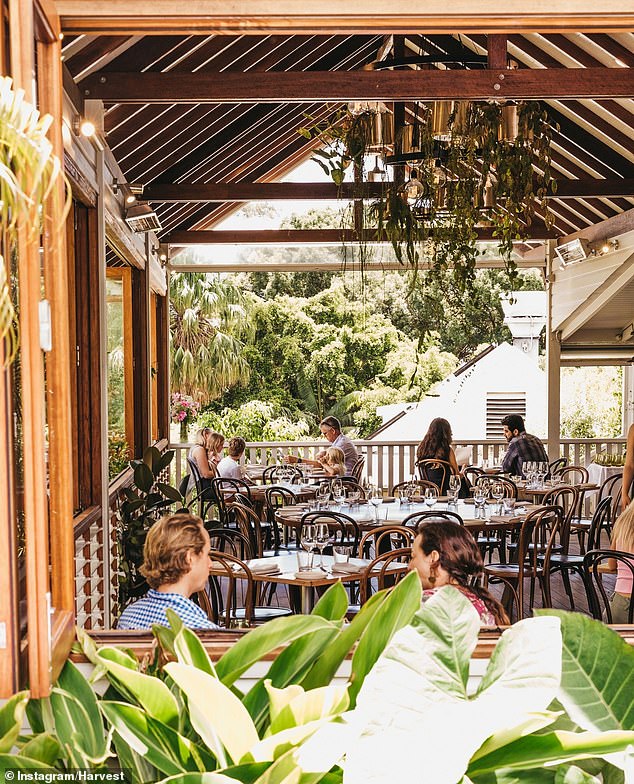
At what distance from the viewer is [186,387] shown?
1873cm

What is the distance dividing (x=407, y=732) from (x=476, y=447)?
424 inches

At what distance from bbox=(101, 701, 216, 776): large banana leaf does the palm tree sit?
1664 centimetres

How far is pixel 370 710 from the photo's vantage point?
5.27 ft

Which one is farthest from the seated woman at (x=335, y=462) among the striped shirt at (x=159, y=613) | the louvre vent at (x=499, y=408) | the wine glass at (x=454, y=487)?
the louvre vent at (x=499, y=408)

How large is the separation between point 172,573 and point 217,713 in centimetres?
179

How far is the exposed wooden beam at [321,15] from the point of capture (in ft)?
7.29

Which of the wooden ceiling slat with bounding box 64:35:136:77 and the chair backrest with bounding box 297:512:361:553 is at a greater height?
the wooden ceiling slat with bounding box 64:35:136:77

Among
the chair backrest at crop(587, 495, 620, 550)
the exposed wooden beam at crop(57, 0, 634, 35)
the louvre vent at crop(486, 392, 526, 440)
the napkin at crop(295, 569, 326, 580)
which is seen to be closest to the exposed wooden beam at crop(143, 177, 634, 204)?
the chair backrest at crop(587, 495, 620, 550)

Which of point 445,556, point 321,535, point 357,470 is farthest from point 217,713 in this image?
point 357,470

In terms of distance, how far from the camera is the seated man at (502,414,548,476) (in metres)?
8.72

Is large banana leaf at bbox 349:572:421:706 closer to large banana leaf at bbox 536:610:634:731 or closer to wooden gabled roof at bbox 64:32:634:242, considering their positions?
large banana leaf at bbox 536:610:634:731

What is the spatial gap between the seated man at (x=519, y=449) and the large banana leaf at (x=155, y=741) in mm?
7154

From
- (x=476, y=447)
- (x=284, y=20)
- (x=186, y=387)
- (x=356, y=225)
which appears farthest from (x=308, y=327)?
(x=284, y=20)

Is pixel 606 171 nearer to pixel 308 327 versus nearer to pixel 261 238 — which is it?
pixel 261 238
